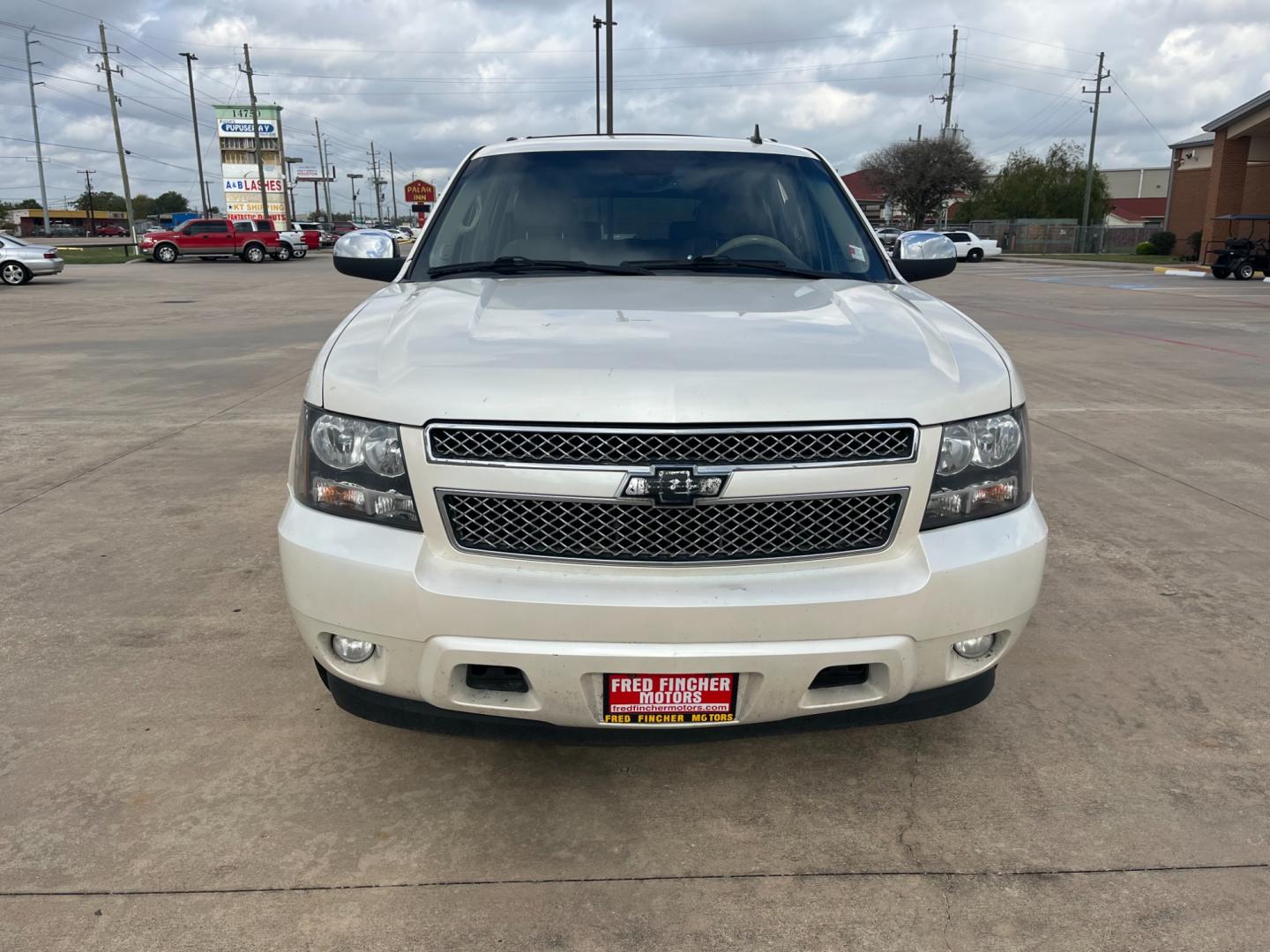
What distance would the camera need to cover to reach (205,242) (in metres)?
38.4

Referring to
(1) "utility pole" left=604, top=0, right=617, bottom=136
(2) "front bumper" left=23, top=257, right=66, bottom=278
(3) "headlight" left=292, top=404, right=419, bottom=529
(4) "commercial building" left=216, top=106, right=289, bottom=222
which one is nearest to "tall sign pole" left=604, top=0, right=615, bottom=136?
(1) "utility pole" left=604, top=0, right=617, bottom=136

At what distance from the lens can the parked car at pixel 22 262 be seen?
80.2 feet

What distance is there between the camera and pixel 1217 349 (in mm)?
12188

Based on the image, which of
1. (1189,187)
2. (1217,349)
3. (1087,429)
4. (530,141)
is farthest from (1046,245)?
(530,141)

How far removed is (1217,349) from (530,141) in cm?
1090

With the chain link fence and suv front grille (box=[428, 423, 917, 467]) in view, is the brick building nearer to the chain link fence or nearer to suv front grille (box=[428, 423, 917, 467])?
the chain link fence

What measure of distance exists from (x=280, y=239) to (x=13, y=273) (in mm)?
16274

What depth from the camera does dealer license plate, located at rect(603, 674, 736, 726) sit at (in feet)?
7.45

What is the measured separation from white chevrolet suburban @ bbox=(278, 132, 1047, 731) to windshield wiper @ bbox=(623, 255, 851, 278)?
0.96 metres

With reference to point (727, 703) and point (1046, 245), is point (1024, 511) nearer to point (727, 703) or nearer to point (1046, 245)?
point (727, 703)

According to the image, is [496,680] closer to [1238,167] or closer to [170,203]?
[1238,167]

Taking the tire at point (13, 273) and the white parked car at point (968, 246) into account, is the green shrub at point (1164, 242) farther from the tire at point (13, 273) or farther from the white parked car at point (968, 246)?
the tire at point (13, 273)

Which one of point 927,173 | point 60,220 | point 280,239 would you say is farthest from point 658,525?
point 60,220

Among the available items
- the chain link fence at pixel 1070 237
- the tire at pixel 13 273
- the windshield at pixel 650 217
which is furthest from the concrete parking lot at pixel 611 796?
the chain link fence at pixel 1070 237
